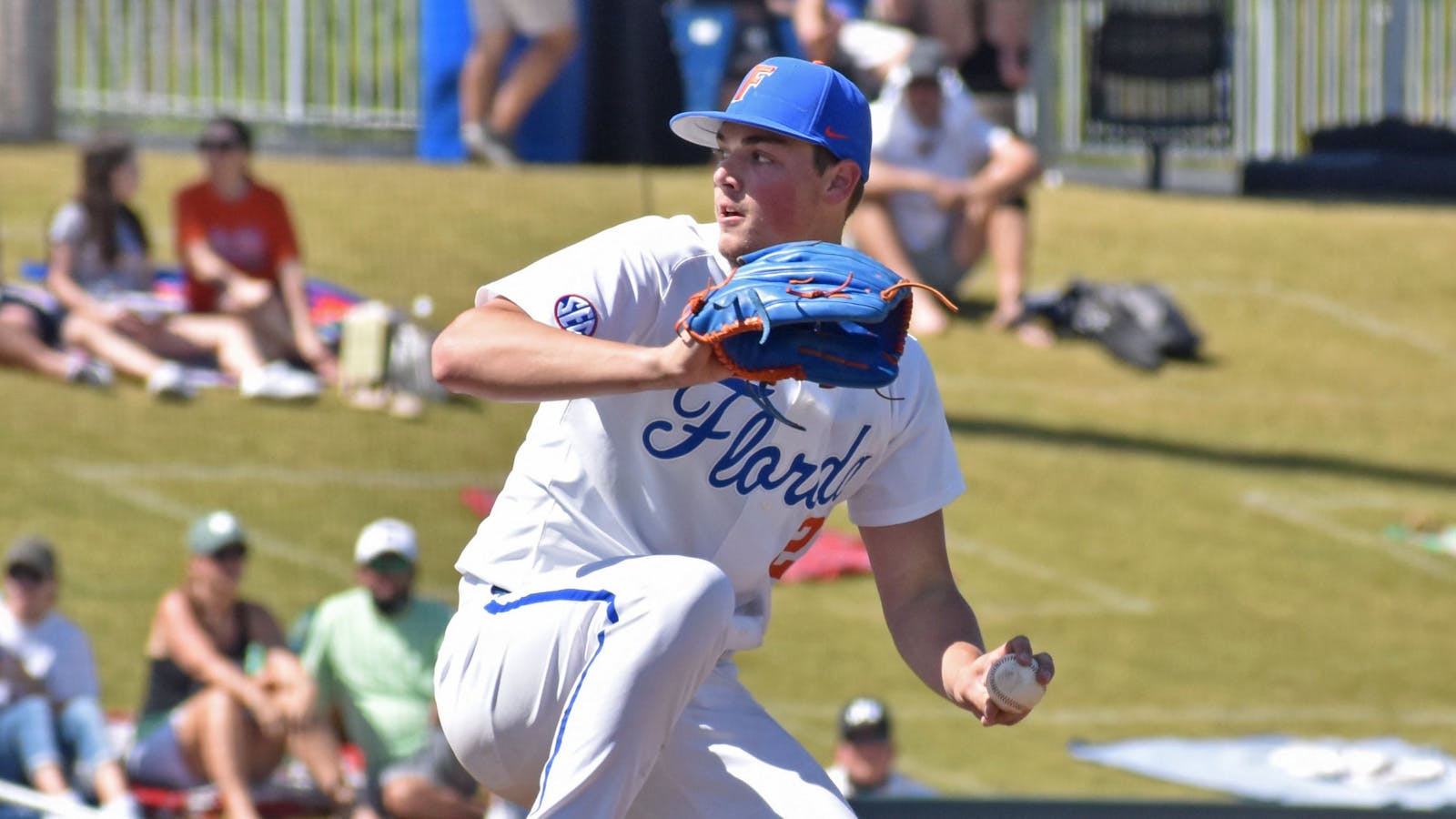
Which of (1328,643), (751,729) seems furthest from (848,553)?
(751,729)

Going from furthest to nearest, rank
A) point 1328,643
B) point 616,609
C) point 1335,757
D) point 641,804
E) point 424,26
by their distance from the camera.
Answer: point 424,26
point 1328,643
point 1335,757
point 641,804
point 616,609

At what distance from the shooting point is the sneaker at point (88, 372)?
29.9 feet

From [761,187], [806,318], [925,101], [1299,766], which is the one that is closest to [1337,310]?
[925,101]

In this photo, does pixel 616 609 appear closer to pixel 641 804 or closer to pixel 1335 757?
pixel 641 804

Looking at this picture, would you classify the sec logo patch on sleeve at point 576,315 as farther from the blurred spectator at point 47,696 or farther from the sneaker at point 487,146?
the sneaker at point 487,146

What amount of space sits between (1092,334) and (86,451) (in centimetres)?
561

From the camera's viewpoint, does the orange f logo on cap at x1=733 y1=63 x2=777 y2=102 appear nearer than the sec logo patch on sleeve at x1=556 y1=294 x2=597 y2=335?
No

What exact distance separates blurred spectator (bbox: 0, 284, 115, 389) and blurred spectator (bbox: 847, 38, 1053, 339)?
3895 mm

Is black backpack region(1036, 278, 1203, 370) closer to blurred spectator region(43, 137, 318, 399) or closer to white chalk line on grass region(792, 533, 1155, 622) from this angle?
white chalk line on grass region(792, 533, 1155, 622)

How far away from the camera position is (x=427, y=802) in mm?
6730

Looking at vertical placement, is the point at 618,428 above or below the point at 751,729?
above

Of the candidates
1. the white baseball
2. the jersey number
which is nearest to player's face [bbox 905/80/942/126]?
the jersey number

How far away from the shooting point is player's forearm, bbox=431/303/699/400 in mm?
2807

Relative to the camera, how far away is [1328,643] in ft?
29.8
